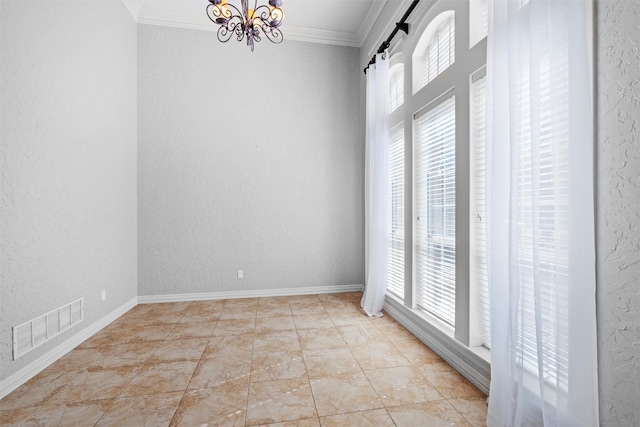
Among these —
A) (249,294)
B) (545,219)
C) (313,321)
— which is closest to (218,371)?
(313,321)

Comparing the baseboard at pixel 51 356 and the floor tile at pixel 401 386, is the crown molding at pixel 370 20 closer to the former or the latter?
the floor tile at pixel 401 386

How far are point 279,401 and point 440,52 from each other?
304 cm

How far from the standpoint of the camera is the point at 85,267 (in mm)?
2918

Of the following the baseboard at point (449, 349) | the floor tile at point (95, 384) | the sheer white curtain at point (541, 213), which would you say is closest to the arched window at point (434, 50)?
the sheer white curtain at point (541, 213)

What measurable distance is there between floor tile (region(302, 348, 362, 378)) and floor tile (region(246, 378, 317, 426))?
0.54ft

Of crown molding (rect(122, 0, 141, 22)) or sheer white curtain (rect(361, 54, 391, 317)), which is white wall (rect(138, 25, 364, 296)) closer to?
crown molding (rect(122, 0, 141, 22))

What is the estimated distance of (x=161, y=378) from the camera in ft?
7.16

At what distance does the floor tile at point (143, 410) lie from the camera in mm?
1727

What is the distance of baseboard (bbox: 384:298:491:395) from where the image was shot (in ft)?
6.59

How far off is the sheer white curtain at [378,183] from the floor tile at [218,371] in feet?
5.53

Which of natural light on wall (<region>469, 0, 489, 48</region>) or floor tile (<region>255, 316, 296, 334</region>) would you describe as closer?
natural light on wall (<region>469, 0, 489, 48</region>)

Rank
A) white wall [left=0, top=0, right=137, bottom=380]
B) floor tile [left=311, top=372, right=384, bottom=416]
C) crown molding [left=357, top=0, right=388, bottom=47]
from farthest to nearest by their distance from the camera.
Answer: crown molding [left=357, top=0, right=388, bottom=47] < white wall [left=0, top=0, right=137, bottom=380] < floor tile [left=311, top=372, right=384, bottom=416]

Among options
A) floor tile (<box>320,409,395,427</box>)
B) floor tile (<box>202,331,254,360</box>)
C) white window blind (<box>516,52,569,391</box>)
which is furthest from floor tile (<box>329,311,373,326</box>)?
white window blind (<box>516,52,569,391</box>)

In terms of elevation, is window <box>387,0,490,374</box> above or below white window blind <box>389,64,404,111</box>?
below
